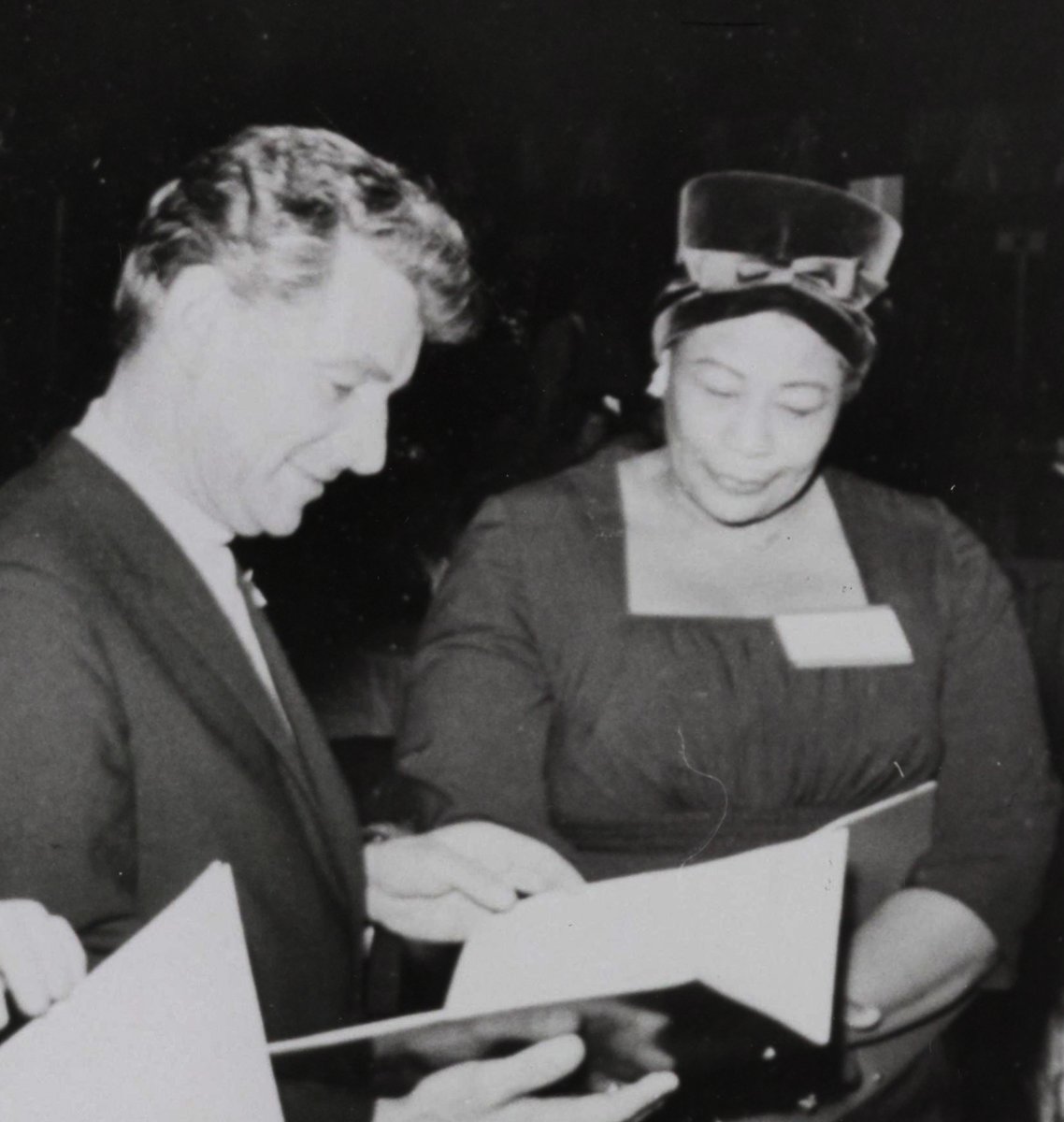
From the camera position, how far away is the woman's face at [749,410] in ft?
3.52

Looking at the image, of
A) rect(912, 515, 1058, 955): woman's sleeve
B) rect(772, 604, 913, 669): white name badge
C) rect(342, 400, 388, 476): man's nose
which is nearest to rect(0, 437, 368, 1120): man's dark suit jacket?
rect(342, 400, 388, 476): man's nose

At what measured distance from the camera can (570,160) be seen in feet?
Answer: 3.65

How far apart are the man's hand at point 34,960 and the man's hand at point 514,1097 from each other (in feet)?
0.76

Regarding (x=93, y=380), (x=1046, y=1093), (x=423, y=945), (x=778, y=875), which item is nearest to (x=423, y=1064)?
(x=778, y=875)

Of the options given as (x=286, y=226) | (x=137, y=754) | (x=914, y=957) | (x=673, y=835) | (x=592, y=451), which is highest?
(x=286, y=226)

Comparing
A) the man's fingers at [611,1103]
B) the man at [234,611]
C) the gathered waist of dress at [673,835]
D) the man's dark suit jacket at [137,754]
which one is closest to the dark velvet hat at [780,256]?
the man at [234,611]

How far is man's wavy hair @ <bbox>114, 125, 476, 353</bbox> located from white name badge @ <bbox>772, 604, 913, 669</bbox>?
1.34 ft

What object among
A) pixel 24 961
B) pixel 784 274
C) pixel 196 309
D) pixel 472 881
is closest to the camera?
pixel 24 961

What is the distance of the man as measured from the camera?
0.71 meters

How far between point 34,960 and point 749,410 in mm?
725

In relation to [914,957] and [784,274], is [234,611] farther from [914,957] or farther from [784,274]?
[914,957]

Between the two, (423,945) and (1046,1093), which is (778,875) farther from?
(1046,1093)

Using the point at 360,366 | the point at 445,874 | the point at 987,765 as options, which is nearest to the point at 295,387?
the point at 360,366

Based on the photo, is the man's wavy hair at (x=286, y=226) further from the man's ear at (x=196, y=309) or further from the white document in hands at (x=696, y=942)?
the white document in hands at (x=696, y=942)
